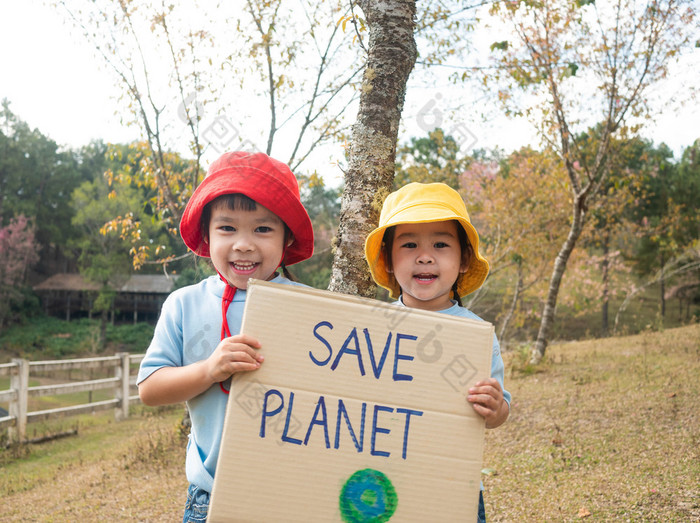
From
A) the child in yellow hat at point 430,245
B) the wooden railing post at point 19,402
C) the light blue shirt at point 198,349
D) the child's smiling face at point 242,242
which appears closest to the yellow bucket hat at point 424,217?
the child in yellow hat at point 430,245

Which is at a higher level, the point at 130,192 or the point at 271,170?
the point at 130,192

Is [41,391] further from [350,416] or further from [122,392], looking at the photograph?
[350,416]

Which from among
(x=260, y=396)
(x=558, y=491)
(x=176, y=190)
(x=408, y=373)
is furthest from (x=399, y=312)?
(x=176, y=190)

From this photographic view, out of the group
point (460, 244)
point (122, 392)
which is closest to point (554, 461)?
point (460, 244)

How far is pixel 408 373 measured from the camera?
55.6 inches

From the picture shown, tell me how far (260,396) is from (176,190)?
5243mm

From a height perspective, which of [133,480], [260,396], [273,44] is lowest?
[133,480]

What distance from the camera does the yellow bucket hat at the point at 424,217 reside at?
5.67ft

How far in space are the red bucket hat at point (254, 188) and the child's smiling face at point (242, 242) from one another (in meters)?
0.04

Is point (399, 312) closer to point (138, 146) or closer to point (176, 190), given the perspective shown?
point (176, 190)

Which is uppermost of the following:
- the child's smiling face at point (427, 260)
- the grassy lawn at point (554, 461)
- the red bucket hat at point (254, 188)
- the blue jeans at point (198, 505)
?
the red bucket hat at point (254, 188)

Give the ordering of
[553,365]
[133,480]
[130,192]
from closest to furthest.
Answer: [133,480]
[553,365]
[130,192]

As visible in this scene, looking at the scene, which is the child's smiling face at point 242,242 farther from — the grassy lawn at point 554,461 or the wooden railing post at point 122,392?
the wooden railing post at point 122,392

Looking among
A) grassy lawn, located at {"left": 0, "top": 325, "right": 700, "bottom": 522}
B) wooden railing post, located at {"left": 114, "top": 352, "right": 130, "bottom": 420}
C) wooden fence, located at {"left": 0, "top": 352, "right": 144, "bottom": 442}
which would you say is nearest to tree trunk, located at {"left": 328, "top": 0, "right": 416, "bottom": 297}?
grassy lawn, located at {"left": 0, "top": 325, "right": 700, "bottom": 522}
